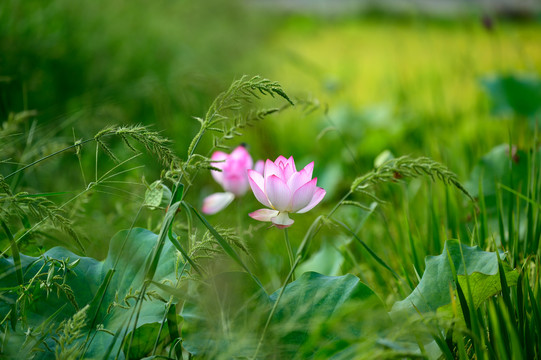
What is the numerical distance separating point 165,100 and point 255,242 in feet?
2.70

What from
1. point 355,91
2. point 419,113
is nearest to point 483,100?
point 419,113

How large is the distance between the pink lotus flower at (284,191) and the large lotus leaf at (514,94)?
1436 millimetres

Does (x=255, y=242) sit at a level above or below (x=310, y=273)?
below

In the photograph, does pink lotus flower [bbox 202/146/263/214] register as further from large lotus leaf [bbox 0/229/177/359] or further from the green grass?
large lotus leaf [bbox 0/229/177/359]

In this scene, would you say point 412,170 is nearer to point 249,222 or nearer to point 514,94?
point 249,222

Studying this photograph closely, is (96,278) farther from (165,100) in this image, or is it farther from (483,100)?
(483,100)

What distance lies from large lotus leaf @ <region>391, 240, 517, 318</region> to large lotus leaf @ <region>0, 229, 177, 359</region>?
0.32 metres

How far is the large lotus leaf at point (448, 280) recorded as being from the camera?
70 centimetres

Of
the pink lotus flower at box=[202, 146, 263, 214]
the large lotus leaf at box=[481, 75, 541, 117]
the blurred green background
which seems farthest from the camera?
the large lotus leaf at box=[481, 75, 541, 117]

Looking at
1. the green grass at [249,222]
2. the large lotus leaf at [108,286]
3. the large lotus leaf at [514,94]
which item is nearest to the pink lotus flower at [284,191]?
the green grass at [249,222]

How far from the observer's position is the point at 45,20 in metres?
1.89

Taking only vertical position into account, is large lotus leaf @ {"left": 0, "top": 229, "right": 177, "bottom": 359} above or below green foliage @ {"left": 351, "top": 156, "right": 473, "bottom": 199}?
below

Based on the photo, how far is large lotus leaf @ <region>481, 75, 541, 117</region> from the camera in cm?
190

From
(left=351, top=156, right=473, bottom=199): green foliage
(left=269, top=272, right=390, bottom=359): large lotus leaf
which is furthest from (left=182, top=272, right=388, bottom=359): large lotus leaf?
(left=351, top=156, right=473, bottom=199): green foliage
